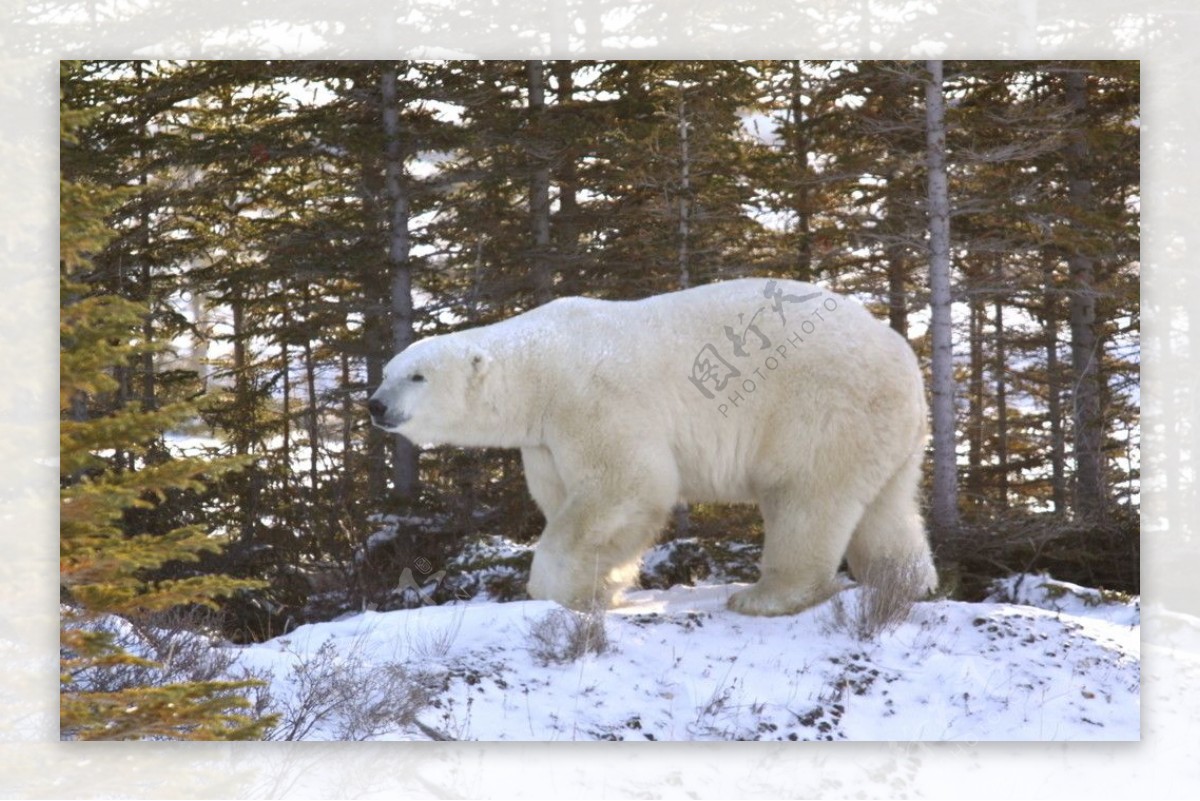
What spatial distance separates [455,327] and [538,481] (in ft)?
7.26

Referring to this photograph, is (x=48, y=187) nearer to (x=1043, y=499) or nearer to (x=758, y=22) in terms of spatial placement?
(x=758, y=22)

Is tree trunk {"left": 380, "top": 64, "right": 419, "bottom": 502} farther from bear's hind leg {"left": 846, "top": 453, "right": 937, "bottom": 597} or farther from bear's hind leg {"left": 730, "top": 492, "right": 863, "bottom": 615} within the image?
bear's hind leg {"left": 846, "top": 453, "right": 937, "bottom": 597}

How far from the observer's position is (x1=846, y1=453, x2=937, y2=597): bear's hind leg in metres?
6.38

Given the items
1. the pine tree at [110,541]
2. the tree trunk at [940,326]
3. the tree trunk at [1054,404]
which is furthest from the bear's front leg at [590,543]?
the tree trunk at [1054,404]

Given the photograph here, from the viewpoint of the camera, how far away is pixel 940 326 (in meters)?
7.31

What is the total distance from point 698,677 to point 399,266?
3639 mm

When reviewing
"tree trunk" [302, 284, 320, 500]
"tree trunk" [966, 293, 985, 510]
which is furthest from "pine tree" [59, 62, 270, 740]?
"tree trunk" [966, 293, 985, 510]

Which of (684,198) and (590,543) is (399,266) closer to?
(684,198)

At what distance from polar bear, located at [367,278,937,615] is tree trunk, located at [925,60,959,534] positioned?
41.4 inches

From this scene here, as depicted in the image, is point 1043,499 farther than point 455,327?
No

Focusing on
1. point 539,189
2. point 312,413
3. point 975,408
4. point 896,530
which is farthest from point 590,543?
point 975,408

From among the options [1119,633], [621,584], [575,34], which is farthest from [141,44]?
[1119,633]

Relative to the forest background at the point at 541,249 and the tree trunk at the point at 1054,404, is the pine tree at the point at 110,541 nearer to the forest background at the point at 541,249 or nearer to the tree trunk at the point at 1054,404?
the forest background at the point at 541,249

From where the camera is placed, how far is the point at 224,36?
251 inches
